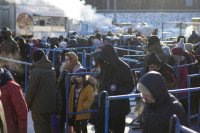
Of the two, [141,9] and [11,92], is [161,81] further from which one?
[141,9]

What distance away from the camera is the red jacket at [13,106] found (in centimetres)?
428

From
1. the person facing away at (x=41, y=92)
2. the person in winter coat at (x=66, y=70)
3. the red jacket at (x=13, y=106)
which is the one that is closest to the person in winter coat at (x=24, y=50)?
the person in winter coat at (x=66, y=70)

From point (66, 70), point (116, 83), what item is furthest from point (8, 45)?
point (116, 83)

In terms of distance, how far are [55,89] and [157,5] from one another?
59801 mm

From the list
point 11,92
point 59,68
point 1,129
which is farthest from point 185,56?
point 1,129

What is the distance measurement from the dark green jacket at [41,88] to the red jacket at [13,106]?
117 cm

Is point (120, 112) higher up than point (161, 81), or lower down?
→ lower down

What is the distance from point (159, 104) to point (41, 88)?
265 centimetres

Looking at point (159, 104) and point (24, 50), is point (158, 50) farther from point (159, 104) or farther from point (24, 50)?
point (24, 50)

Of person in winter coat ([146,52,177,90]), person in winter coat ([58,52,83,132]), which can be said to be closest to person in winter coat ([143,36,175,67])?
person in winter coat ([146,52,177,90])

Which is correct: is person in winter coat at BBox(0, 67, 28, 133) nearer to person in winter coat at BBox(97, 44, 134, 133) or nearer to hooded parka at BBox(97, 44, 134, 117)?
person in winter coat at BBox(97, 44, 134, 133)

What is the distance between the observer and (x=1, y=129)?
295cm

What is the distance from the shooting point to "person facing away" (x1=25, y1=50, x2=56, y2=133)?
18.2ft

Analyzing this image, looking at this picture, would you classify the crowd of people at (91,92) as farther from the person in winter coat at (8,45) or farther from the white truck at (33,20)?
the white truck at (33,20)
